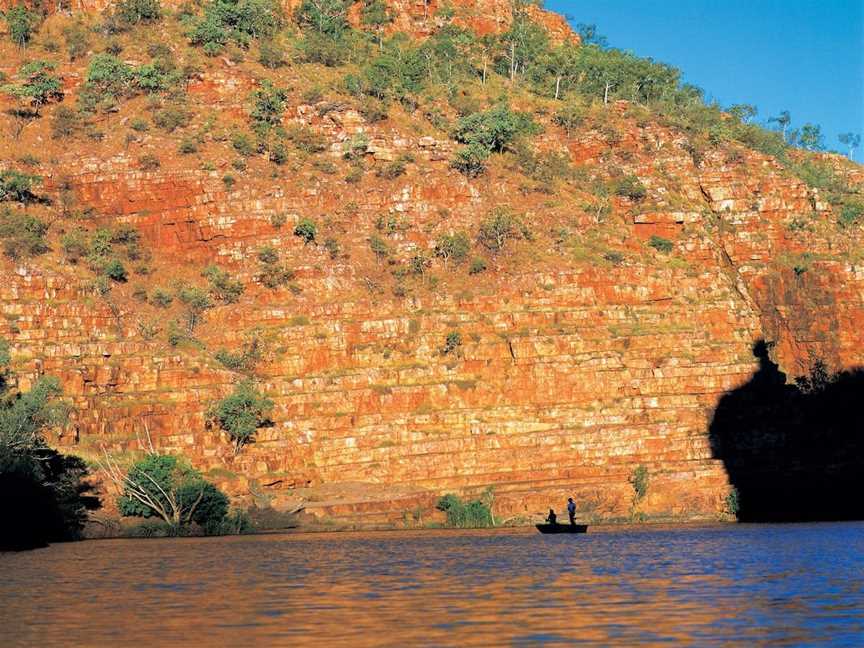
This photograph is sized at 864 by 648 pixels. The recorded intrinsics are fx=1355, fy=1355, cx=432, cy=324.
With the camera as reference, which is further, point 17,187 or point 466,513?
point 17,187

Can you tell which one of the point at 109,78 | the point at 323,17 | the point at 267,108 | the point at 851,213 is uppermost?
the point at 323,17

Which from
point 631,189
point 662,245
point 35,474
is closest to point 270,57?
point 631,189

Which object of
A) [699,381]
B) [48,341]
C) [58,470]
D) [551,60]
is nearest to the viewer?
[58,470]

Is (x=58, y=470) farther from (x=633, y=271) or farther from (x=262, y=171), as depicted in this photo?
(x=633, y=271)

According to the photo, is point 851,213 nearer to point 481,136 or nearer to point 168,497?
point 481,136

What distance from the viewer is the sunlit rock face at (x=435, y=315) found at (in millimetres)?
73562

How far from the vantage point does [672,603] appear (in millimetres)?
28922

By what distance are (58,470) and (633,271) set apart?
38428 millimetres

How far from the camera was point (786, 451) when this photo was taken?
260ft

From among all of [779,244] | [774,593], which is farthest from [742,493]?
[774,593]

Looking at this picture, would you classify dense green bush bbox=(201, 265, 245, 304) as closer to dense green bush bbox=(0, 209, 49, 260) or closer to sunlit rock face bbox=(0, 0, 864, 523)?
sunlit rock face bbox=(0, 0, 864, 523)

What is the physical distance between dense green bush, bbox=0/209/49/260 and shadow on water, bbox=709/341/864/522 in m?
41.9

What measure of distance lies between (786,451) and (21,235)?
4772 centimetres

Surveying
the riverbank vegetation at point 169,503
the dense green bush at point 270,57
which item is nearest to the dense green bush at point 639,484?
the riverbank vegetation at point 169,503
